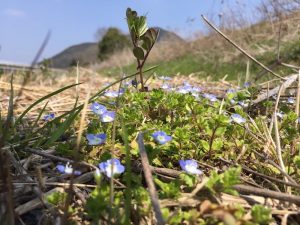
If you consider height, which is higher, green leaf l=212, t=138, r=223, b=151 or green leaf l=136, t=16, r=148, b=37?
green leaf l=136, t=16, r=148, b=37

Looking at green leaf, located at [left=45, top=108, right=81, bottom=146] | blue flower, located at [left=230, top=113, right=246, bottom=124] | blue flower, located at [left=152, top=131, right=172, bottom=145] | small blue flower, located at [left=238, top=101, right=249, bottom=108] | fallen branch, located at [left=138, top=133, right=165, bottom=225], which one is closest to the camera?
fallen branch, located at [left=138, top=133, right=165, bottom=225]

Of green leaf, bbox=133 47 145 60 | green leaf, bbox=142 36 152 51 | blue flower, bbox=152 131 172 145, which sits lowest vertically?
blue flower, bbox=152 131 172 145

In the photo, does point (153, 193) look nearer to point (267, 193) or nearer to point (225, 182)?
point (225, 182)

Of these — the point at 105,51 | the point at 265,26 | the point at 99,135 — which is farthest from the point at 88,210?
the point at 105,51

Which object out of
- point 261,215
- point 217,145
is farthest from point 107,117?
point 261,215

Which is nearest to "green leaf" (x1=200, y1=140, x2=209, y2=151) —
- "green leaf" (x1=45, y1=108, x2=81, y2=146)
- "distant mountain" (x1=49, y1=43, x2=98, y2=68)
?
"green leaf" (x1=45, y1=108, x2=81, y2=146)

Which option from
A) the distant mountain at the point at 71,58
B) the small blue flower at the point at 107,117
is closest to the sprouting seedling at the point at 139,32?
the small blue flower at the point at 107,117

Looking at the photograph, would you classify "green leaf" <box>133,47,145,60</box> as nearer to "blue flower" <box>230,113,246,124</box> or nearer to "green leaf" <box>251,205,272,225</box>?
"blue flower" <box>230,113,246,124</box>

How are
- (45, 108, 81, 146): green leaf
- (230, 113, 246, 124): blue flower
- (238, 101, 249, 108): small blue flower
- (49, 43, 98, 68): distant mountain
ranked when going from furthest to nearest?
(49, 43, 98, 68): distant mountain → (238, 101, 249, 108): small blue flower → (230, 113, 246, 124): blue flower → (45, 108, 81, 146): green leaf

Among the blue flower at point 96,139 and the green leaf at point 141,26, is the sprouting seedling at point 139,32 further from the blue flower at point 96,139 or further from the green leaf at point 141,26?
the blue flower at point 96,139
